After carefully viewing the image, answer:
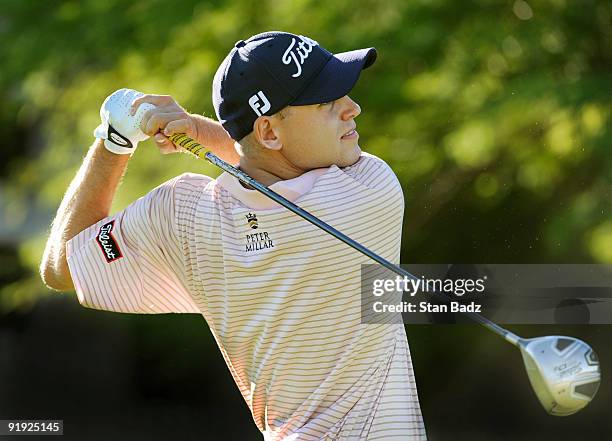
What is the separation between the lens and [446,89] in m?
4.82

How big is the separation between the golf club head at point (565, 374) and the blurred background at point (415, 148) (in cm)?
273

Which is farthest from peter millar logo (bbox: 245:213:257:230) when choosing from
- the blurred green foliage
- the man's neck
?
the blurred green foliage

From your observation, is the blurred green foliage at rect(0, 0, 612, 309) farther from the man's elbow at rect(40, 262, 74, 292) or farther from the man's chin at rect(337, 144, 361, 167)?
the man's elbow at rect(40, 262, 74, 292)

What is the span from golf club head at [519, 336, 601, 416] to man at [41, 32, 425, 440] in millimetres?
276

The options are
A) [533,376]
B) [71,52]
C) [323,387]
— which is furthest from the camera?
[71,52]

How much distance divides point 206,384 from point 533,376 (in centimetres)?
501

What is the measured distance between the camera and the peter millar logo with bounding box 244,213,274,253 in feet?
6.15

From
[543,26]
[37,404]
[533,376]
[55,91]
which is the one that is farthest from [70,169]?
[533,376]

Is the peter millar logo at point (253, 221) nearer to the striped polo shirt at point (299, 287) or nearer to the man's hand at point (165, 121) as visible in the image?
the striped polo shirt at point (299, 287)

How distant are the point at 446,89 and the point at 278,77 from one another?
2990 mm

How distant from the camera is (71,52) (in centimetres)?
589

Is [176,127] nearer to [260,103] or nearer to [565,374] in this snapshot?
[260,103]

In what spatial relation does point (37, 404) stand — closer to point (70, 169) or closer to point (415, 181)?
point (70, 169)

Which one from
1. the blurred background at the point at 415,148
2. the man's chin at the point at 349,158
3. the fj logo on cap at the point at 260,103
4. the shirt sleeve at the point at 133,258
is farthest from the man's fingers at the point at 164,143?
the blurred background at the point at 415,148
